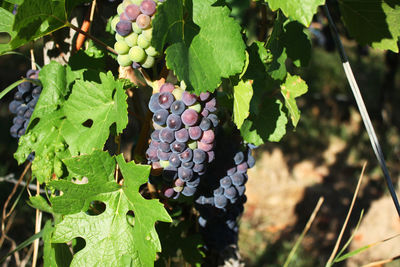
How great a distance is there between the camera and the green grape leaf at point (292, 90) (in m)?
1.07

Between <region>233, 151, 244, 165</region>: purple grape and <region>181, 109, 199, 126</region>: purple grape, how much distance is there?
288 millimetres

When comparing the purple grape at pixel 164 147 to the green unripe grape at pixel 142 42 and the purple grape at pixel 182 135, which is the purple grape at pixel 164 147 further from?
the green unripe grape at pixel 142 42

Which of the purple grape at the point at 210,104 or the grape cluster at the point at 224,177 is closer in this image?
the purple grape at the point at 210,104

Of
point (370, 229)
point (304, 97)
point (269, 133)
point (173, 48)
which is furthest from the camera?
point (304, 97)

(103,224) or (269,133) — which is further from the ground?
(269,133)

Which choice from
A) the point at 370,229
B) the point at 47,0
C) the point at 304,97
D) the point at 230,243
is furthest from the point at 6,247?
the point at 304,97

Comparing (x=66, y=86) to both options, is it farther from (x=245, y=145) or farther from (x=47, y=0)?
(x=245, y=145)

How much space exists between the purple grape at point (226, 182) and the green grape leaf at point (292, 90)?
0.26 metres

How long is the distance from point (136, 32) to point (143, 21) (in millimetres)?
45

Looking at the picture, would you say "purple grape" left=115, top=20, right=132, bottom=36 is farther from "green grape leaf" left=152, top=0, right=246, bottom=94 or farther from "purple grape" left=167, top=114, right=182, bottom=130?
"purple grape" left=167, top=114, right=182, bottom=130

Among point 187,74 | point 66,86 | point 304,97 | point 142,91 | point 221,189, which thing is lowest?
point 304,97

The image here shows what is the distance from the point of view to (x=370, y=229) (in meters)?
3.48

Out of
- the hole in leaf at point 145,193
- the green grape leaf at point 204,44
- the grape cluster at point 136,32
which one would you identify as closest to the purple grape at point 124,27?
the grape cluster at point 136,32

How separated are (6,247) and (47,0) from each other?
8.71 ft
